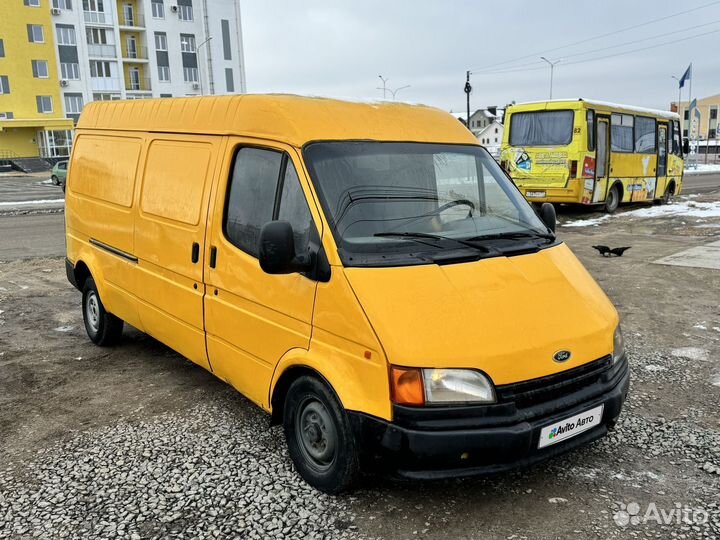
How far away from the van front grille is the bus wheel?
53.2 ft

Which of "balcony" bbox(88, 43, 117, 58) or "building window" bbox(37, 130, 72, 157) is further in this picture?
"balcony" bbox(88, 43, 117, 58)

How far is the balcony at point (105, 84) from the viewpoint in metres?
56.8

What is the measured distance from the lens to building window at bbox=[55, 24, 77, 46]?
2167 inches

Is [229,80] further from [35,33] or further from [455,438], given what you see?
[455,438]

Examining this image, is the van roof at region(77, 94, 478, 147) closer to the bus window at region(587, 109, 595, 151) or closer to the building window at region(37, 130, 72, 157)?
the bus window at region(587, 109, 595, 151)

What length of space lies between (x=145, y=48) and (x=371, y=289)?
2457 inches

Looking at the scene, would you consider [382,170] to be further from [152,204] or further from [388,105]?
[152,204]

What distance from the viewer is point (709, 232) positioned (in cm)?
1446

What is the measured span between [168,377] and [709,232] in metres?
13.3

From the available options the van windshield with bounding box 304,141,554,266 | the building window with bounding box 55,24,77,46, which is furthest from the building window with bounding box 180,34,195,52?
the van windshield with bounding box 304,141,554,266

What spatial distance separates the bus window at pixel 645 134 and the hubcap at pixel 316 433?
18.4 meters

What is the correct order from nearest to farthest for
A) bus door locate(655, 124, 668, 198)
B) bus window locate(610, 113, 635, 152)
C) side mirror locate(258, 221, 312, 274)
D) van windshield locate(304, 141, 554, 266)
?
side mirror locate(258, 221, 312, 274), van windshield locate(304, 141, 554, 266), bus window locate(610, 113, 635, 152), bus door locate(655, 124, 668, 198)

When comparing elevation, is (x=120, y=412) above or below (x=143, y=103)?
below

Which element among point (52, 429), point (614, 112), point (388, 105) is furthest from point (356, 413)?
point (614, 112)
